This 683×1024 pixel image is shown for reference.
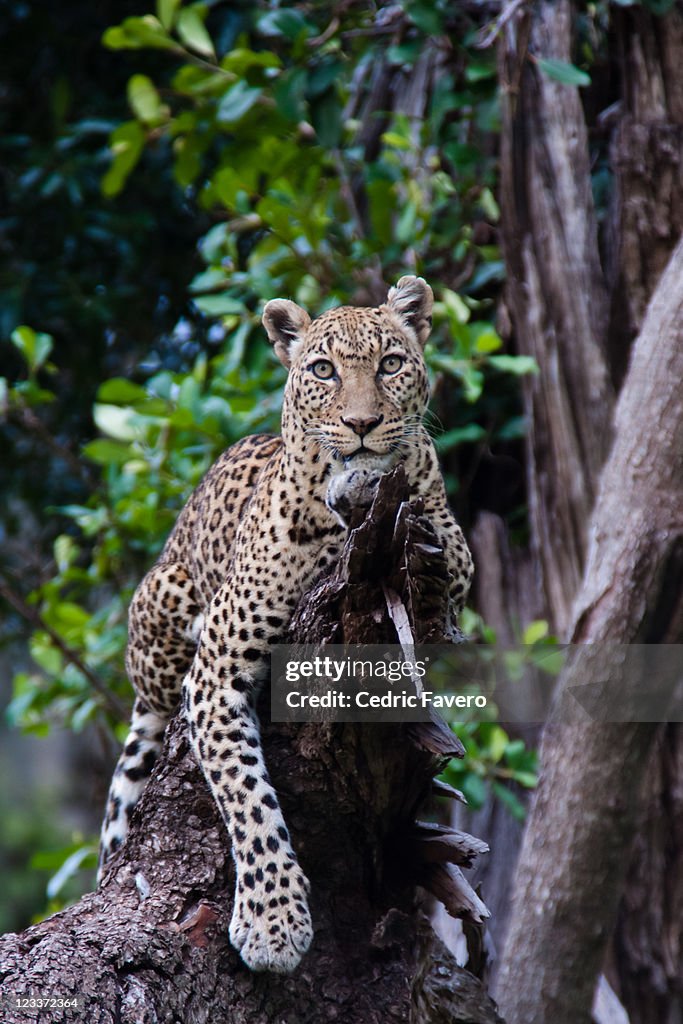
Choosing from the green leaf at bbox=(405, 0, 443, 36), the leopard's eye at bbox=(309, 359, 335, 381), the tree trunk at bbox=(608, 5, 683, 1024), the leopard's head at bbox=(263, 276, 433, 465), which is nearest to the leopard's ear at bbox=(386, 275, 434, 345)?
the leopard's head at bbox=(263, 276, 433, 465)

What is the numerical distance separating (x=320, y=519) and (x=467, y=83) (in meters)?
5.10

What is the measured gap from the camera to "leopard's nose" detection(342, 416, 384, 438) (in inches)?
182

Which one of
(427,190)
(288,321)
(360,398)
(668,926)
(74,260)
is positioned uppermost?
(74,260)

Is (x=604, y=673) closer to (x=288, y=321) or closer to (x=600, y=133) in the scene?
(x=288, y=321)

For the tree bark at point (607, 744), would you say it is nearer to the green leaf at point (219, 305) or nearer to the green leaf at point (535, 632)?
the green leaf at point (535, 632)

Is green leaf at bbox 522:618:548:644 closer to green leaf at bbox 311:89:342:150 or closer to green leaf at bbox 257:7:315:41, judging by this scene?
green leaf at bbox 311:89:342:150

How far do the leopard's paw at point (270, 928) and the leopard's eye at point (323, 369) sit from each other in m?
2.01

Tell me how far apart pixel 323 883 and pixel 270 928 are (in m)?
0.42

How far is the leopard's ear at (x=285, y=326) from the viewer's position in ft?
17.9

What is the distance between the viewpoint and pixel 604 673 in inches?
263

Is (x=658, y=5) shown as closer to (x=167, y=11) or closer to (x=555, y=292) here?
(x=555, y=292)

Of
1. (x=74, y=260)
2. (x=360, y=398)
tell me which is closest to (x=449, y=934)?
(x=360, y=398)

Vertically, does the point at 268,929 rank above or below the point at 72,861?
below

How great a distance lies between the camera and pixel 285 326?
5535 mm
